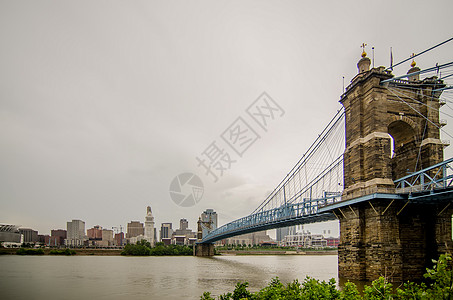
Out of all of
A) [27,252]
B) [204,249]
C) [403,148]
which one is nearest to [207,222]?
[204,249]

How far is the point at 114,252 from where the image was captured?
88.1 m

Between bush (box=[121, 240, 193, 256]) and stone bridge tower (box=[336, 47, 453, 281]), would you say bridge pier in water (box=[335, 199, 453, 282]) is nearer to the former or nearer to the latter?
stone bridge tower (box=[336, 47, 453, 281])

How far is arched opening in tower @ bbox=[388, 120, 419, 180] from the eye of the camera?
2452 centimetres

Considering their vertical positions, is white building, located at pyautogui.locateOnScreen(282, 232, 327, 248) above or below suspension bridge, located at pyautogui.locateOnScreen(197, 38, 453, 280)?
below

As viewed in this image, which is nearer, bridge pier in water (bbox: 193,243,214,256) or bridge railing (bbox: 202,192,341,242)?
bridge railing (bbox: 202,192,341,242)

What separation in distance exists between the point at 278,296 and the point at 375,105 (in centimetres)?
1910

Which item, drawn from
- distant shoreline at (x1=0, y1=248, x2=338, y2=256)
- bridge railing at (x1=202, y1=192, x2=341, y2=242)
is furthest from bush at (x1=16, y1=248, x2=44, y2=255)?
bridge railing at (x1=202, y1=192, x2=341, y2=242)

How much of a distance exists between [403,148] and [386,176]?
482 cm

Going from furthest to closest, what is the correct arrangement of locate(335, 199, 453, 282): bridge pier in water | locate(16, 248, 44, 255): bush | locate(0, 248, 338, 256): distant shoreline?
locate(0, 248, 338, 256): distant shoreline → locate(16, 248, 44, 255): bush → locate(335, 199, 453, 282): bridge pier in water

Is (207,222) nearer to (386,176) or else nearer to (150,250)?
(150,250)

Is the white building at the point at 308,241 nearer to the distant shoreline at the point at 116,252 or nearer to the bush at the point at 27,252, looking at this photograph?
the distant shoreline at the point at 116,252

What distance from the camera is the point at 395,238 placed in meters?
21.2

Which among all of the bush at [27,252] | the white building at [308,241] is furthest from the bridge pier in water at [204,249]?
the white building at [308,241]

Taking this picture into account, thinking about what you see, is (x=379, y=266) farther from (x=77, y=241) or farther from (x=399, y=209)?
(x=77, y=241)
